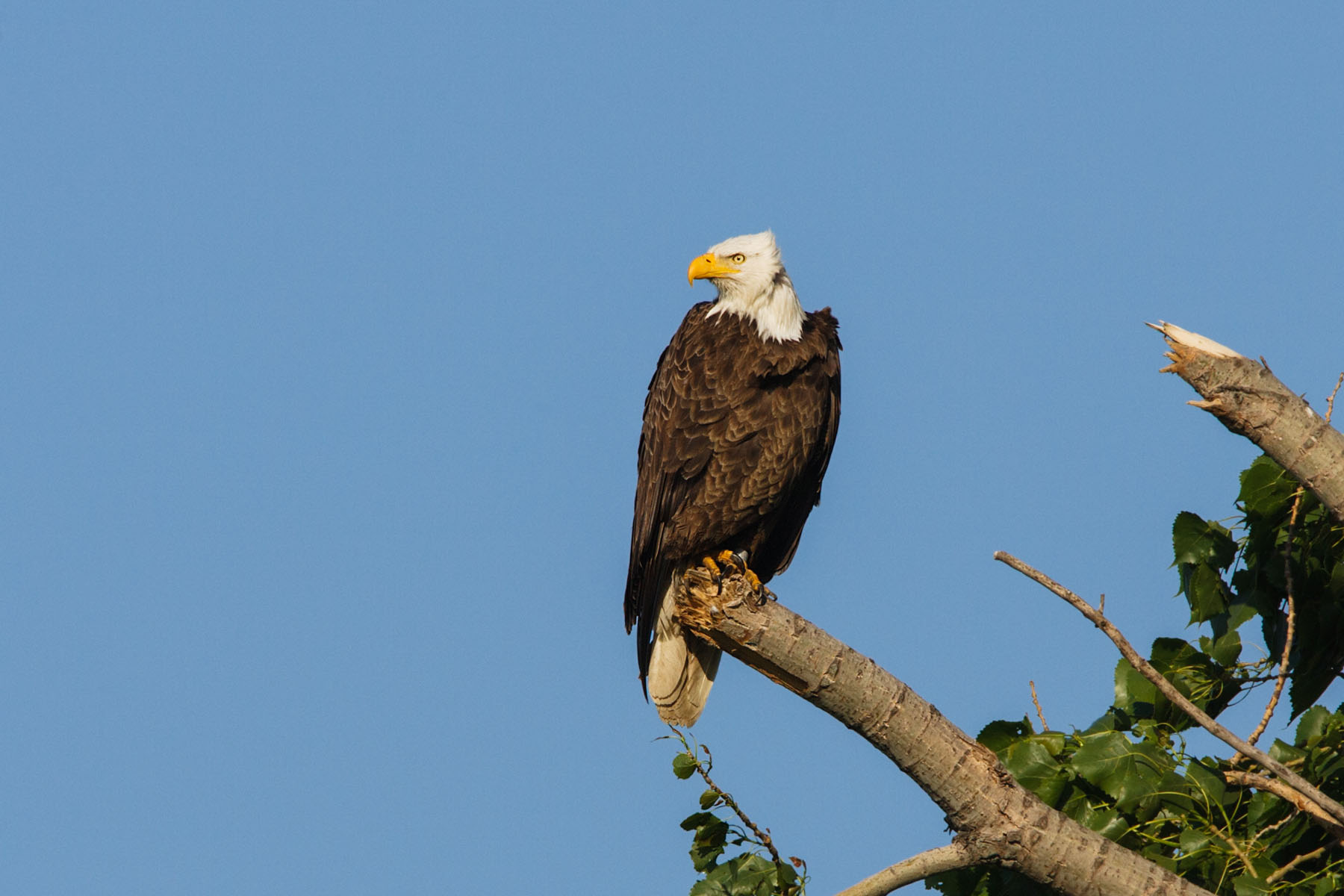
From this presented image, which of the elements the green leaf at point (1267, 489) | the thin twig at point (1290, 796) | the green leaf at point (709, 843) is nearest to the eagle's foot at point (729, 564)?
the green leaf at point (709, 843)

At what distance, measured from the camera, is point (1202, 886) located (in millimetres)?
3914

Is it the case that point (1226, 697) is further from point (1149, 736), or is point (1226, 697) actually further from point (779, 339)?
point (779, 339)

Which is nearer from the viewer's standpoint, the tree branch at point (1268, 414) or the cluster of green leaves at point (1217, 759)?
the tree branch at point (1268, 414)

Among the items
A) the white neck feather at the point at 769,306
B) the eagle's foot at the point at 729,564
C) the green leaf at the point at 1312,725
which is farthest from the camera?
the white neck feather at the point at 769,306

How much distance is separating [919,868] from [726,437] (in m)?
2.40

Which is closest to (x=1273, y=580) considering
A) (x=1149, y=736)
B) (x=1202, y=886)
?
(x=1149, y=736)

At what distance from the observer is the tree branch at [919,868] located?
12.0ft

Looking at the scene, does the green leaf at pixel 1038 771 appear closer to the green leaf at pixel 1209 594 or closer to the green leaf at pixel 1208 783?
the green leaf at pixel 1208 783

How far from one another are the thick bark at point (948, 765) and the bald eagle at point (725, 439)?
143 cm

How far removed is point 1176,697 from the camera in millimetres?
3375

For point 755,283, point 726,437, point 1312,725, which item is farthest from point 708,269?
point 1312,725

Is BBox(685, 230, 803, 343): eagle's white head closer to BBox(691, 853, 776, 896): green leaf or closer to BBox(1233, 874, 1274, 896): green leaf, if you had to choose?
BBox(691, 853, 776, 896): green leaf

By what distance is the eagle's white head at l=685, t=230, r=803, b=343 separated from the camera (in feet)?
19.6

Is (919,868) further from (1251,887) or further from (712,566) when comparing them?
(712,566)
